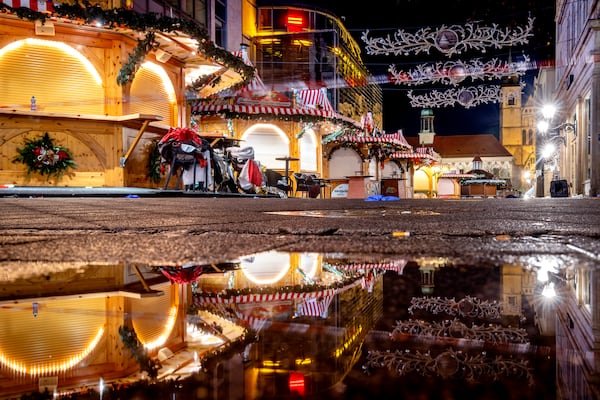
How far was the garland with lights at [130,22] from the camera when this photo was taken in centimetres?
1012

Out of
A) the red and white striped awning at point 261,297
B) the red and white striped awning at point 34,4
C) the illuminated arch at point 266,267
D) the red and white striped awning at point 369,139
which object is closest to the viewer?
the red and white striped awning at point 261,297

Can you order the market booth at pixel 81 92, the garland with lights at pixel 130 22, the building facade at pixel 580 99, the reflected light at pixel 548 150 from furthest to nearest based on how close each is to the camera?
the reflected light at pixel 548 150, the building facade at pixel 580 99, the market booth at pixel 81 92, the garland with lights at pixel 130 22

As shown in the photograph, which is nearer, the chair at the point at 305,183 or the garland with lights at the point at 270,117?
the chair at the point at 305,183

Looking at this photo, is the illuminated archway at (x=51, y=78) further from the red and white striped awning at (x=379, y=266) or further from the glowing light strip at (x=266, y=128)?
the red and white striped awning at (x=379, y=266)

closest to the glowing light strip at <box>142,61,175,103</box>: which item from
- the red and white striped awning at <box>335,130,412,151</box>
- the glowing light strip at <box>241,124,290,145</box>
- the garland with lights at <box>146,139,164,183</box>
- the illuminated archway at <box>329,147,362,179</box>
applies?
the garland with lights at <box>146,139,164,183</box>

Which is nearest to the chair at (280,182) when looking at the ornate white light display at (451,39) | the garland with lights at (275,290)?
the ornate white light display at (451,39)

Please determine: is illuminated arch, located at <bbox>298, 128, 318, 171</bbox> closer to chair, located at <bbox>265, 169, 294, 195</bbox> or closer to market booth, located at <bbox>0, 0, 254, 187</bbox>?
chair, located at <bbox>265, 169, 294, 195</bbox>

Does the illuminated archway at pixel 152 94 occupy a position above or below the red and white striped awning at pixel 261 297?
above

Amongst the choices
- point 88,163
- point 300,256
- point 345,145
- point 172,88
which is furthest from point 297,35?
point 300,256

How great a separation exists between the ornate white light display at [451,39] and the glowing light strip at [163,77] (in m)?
5.52

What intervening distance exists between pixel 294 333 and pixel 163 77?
46.2 feet

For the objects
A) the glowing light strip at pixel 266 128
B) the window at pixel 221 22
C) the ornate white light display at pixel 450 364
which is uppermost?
the window at pixel 221 22

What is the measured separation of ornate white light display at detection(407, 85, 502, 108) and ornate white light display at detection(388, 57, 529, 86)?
17.7 inches

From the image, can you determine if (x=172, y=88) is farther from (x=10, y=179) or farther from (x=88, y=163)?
(x=10, y=179)
